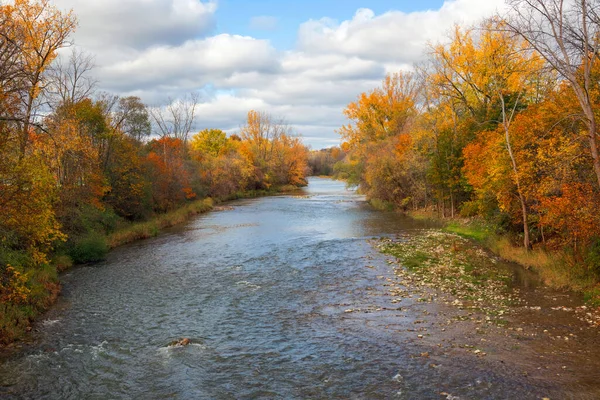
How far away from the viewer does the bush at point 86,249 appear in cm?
2686

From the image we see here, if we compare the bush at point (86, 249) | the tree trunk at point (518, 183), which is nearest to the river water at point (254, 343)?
the bush at point (86, 249)

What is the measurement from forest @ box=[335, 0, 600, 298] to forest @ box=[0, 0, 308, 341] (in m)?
19.3

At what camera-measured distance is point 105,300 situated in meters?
19.6

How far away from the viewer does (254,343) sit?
48.5 feet

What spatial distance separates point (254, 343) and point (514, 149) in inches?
749

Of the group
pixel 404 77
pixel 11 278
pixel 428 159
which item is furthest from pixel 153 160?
pixel 404 77

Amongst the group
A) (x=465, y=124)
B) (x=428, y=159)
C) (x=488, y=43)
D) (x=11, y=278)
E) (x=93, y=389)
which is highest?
(x=488, y=43)

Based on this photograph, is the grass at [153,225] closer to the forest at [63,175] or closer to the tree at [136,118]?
the forest at [63,175]

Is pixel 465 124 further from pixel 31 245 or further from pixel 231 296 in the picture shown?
pixel 31 245

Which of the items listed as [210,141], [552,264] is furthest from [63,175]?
[210,141]

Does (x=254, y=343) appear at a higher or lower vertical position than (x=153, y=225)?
lower

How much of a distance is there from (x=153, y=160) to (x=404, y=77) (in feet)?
Answer: 137

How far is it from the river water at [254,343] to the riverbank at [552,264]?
4.57 m

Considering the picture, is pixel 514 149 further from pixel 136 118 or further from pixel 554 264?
pixel 136 118
